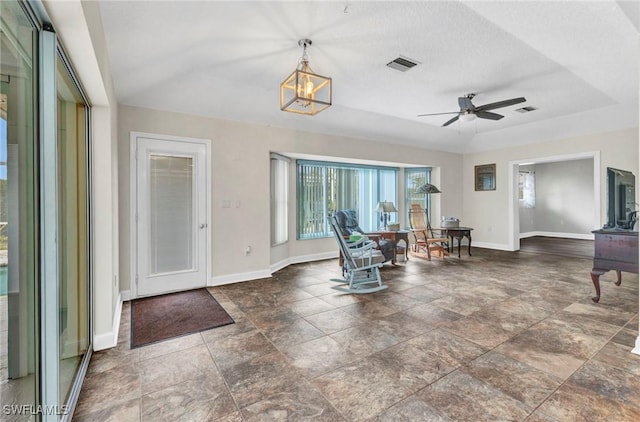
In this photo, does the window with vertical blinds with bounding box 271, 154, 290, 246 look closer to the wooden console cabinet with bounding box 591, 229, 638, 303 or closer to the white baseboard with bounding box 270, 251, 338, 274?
the white baseboard with bounding box 270, 251, 338, 274

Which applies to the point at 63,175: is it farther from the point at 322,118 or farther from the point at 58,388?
the point at 322,118

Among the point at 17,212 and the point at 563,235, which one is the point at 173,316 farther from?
the point at 563,235

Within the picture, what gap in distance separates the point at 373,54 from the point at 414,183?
185 inches

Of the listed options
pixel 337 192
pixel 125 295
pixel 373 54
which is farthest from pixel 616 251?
pixel 125 295

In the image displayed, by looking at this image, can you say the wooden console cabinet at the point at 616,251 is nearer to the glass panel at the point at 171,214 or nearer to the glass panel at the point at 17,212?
the glass panel at the point at 17,212

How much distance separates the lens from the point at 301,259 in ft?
19.5

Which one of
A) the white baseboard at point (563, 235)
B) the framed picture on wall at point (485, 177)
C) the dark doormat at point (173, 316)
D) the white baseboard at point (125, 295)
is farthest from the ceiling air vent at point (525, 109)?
the white baseboard at point (125, 295)

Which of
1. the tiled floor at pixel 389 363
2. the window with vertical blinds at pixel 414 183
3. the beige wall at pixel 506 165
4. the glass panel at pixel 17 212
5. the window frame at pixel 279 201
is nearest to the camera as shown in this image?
the glass panel at pixel 17 212

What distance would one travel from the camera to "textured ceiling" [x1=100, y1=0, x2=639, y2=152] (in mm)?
2383

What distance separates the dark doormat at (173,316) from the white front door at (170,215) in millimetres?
279

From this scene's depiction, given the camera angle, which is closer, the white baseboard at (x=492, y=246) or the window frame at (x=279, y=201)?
the window frame at (x=279, y=201)

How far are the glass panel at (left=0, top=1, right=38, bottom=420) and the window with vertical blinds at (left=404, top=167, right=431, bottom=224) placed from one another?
6.94 metres

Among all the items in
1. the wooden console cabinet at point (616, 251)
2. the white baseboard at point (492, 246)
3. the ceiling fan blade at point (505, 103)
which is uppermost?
the ceiling fan blade at point (505, 103)

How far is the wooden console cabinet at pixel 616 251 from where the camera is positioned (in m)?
2.97
